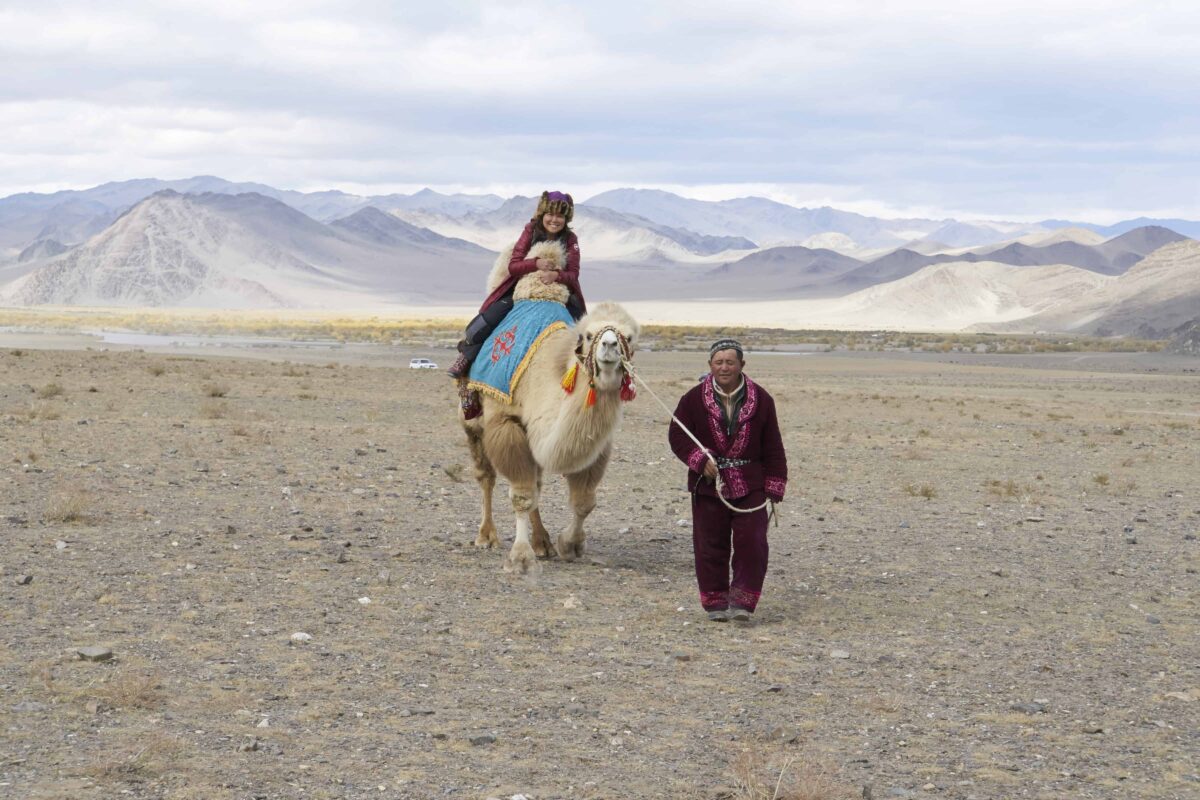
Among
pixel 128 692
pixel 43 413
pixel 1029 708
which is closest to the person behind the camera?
pixel 128 692

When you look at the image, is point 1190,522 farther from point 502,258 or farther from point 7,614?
point 7,614

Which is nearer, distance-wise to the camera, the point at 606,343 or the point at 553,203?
the point at 606,343

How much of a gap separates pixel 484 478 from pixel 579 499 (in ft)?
3.37

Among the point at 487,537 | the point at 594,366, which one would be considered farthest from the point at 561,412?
the point at 487,537

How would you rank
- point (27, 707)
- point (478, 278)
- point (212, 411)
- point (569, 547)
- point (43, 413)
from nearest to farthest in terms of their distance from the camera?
point (27, 707) < point (569, 547) < point (43, 413) < point (212, 411) < point (478, 278)

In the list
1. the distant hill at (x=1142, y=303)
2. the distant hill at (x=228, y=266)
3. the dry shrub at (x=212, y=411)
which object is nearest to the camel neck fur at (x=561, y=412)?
the dry shrub at (x=212, y=411)

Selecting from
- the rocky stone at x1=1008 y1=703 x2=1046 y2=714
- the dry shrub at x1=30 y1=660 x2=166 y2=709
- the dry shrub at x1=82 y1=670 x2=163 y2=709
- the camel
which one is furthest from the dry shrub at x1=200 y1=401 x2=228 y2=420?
the rocky stone at x1=1008 y1=703 x2=1046 y2=714

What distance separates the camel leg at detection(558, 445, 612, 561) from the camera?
846 cm

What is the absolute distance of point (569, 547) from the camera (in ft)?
28.6

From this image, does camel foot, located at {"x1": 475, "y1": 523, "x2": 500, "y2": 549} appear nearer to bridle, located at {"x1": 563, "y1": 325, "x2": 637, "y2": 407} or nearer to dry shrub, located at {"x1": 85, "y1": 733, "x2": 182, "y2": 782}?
bridle, located at {"x1": 563, "y1": 325, "x2": 637, "y2": 407}

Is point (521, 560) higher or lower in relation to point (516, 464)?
lower

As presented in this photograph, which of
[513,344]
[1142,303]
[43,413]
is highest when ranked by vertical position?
[1142,303]

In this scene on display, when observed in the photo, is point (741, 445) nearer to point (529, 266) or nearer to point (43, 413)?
point (529, 266)

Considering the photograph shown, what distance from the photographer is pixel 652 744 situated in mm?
5055
